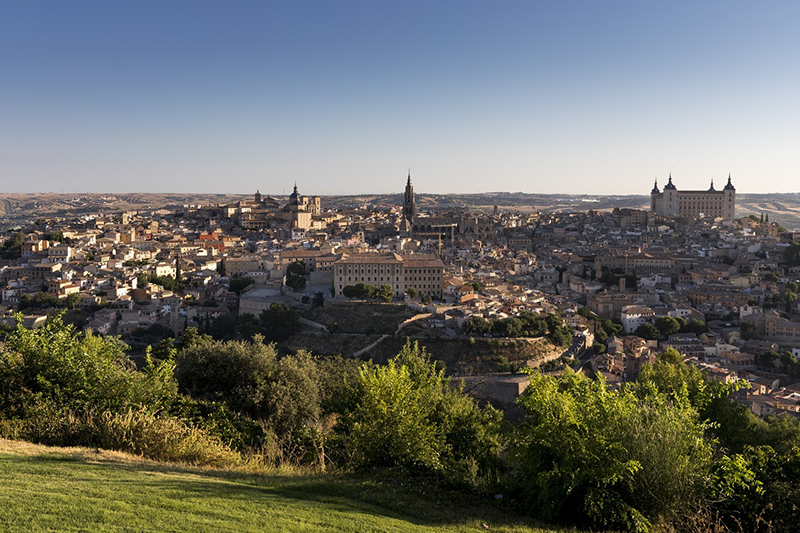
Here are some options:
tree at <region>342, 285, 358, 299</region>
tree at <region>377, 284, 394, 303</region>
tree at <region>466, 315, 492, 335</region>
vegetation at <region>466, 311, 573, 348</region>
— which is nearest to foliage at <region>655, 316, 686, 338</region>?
vegetation at <region>466, 311, 573, 348</region>

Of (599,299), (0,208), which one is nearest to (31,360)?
(599,299)

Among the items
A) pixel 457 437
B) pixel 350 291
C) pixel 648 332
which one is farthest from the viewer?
pixel 350 291

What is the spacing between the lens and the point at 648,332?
89.9ft

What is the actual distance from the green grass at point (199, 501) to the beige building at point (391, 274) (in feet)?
88.6

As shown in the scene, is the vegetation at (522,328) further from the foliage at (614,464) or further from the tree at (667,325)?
the foliage at (614,464)

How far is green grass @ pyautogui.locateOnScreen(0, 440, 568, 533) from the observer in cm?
358

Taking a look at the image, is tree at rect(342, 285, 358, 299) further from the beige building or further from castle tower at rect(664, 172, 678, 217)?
castle tower at rect(664, 172, 678, 217)

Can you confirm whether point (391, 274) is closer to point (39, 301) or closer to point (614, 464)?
point (39, 301)

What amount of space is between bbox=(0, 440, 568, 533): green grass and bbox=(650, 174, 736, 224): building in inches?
2476

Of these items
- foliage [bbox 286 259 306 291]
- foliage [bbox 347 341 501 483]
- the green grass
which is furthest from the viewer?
foliage [bbox 286 259 306 291]

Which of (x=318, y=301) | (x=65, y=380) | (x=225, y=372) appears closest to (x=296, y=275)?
(x=318, y=301)

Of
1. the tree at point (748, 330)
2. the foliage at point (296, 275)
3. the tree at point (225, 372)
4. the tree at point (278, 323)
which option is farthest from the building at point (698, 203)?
the tree at point (225, 372)

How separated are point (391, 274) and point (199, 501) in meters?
28.7

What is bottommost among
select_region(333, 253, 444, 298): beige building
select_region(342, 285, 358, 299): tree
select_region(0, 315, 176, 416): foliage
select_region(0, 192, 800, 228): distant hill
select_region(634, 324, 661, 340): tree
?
select_region(634, 324, 661, 340): tree
